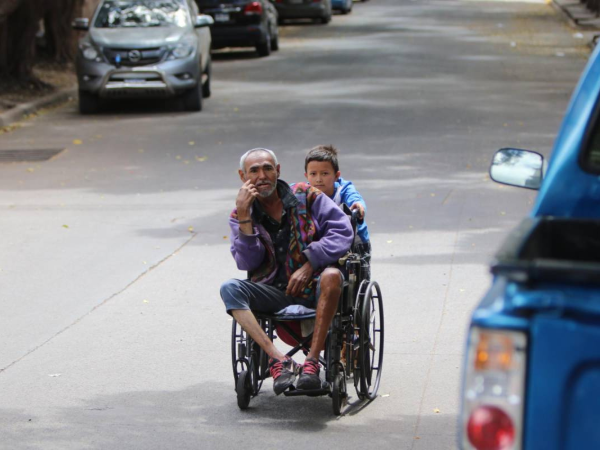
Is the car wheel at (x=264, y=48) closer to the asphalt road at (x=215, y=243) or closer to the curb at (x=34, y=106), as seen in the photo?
the asphalt road at (x=215, y=243)

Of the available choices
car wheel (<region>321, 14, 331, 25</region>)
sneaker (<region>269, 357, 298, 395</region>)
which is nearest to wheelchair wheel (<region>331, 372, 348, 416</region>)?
sneaker (<region>269, 357, 298, 395</region>)

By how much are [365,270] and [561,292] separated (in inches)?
142

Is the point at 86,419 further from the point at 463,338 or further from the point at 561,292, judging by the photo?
the point at 561,292

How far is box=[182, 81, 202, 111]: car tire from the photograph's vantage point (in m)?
18.5

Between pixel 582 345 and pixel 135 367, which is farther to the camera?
pixel 135 367

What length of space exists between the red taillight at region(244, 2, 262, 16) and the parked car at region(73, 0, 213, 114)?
22.9ft

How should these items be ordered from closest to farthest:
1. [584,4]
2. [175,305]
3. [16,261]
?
1. [175,305]
2. [16,261]
3. [584,4]

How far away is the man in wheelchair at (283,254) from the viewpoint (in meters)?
5.37

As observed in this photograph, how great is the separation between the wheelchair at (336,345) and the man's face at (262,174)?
1.67 feet

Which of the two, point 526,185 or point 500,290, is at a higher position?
point 500,290

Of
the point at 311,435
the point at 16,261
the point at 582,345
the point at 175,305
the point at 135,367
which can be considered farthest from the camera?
the point at 16,261

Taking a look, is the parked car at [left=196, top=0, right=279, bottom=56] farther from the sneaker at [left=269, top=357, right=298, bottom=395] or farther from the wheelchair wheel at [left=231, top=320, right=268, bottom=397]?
the sneaker at [left=269, top=357, right=298, bottom=395]

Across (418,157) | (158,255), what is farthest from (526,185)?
(418,157)

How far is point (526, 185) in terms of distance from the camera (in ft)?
14.4
